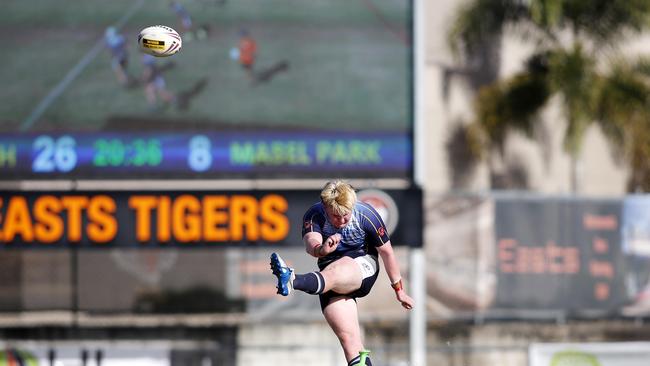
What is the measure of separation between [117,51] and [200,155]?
7.10 ft

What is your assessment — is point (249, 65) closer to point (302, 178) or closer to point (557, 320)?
point (302, 178)

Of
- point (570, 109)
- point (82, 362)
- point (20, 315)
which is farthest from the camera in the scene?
point (570, 109)

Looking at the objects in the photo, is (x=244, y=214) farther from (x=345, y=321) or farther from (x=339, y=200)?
(x=339, y=200)

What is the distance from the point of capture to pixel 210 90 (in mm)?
20984

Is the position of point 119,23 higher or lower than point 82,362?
higher

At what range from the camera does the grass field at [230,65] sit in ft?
67.5

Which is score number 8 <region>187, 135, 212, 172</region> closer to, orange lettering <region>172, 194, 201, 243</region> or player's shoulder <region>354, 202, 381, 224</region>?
orange lettering <region>172, 194, 201, 243</region>

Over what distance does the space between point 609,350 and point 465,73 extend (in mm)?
10809

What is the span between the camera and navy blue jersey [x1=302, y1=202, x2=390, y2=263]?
35.9 feet

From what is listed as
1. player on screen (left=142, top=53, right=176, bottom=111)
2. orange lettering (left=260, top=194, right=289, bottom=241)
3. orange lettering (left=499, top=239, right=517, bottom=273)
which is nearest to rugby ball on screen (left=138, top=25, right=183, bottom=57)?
orange lettering (left=260, top=194, right=289, bottom=241)

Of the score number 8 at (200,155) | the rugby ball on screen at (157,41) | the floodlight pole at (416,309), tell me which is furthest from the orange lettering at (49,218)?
the rugby ball on screen at (157,41)

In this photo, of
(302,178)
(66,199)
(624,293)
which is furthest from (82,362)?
(624,293)

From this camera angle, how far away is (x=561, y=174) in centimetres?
2975

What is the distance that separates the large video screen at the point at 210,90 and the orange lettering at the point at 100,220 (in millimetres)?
803
